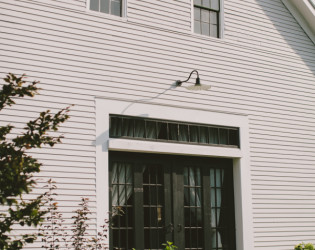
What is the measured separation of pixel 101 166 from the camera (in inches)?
356

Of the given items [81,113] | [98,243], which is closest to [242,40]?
[81,113]

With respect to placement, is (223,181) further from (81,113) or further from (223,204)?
(81,113)

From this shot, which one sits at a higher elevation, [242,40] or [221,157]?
[242,40]

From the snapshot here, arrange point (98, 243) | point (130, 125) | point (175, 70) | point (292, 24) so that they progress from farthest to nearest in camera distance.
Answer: point (292, 24)
point (175, 70)
point (130, 125)
point (98, 243)

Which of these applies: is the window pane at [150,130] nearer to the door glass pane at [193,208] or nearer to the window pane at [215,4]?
the door glass pane at [193,208]

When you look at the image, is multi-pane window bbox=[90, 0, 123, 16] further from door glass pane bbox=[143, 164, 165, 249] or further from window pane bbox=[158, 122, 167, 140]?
door glass pane bbox=[143, 164, 165, 249]

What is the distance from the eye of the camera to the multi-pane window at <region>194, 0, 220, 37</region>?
11188mm

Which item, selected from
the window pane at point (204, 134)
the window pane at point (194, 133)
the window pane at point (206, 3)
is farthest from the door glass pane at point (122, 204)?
the window pane at point (206, 3)

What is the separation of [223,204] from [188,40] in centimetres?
346

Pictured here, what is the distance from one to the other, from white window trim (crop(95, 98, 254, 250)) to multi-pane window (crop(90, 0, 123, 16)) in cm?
177

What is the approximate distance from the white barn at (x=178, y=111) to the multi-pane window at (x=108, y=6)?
0.02 m

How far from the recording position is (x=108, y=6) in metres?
9.92

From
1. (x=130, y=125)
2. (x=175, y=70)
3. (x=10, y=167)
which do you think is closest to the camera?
(x=10, y=167)

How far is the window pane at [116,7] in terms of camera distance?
9961mm
